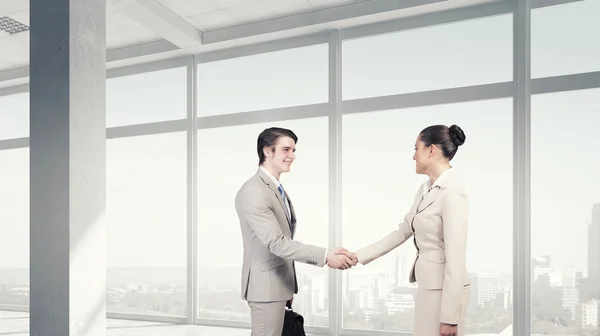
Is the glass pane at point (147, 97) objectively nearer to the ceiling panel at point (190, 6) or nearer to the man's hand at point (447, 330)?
the ceiling panel at point (190, 6)

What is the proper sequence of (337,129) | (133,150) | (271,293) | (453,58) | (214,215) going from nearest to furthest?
1. (271,293)
2. (453,58)
3. (337,129)
4. (214,215)
5. (133,150)

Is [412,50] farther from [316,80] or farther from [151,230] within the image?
[151,230]

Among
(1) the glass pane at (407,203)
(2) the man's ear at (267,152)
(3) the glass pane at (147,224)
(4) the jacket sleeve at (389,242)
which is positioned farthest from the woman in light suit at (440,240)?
(3) the glass pane at (147,224)

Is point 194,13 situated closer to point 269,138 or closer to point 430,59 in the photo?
point 430,59

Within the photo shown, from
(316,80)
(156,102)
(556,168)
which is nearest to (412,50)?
(316,80)

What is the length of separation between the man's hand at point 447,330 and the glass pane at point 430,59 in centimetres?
292

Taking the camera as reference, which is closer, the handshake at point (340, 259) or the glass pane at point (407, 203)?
the handshake at point (340, 259)

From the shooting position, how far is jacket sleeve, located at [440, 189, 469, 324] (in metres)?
2.31

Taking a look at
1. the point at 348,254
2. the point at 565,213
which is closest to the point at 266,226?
the point at 348,254

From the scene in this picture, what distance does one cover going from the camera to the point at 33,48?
3.53m

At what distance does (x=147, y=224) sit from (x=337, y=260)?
12.1 ft

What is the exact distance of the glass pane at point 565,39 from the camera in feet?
14.5

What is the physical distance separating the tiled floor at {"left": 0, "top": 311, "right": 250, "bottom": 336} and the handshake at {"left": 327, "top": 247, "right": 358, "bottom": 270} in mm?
2394

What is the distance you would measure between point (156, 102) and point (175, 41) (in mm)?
931
